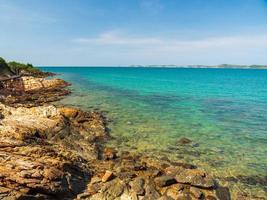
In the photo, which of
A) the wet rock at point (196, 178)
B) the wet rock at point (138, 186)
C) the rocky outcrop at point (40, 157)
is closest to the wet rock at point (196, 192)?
the wet rock at point (196, 178)

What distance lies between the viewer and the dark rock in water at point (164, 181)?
1145cm

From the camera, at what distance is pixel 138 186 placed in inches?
436

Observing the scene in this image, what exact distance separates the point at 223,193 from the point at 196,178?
1345mm

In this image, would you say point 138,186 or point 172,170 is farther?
point 172,170

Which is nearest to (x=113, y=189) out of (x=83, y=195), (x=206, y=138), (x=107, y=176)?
(x=107, y=176)

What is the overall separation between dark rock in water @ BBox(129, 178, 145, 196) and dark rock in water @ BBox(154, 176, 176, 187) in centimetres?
72

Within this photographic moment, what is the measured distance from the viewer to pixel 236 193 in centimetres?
1123

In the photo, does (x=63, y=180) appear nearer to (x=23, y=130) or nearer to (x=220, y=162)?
(x=23, y=130)

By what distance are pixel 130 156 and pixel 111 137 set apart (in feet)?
13.2

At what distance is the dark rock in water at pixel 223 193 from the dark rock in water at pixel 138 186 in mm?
3454

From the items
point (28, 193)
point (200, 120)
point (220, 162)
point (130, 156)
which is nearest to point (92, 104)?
point (200, 120)

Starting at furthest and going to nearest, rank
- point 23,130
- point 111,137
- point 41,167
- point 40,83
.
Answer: point 40,83
point 111,137
point 23,130
point 41,167

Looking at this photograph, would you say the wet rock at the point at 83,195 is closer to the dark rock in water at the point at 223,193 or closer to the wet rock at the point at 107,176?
the wet rock at the point at 107,176

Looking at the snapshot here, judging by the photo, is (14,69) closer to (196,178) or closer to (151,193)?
(151,193)
